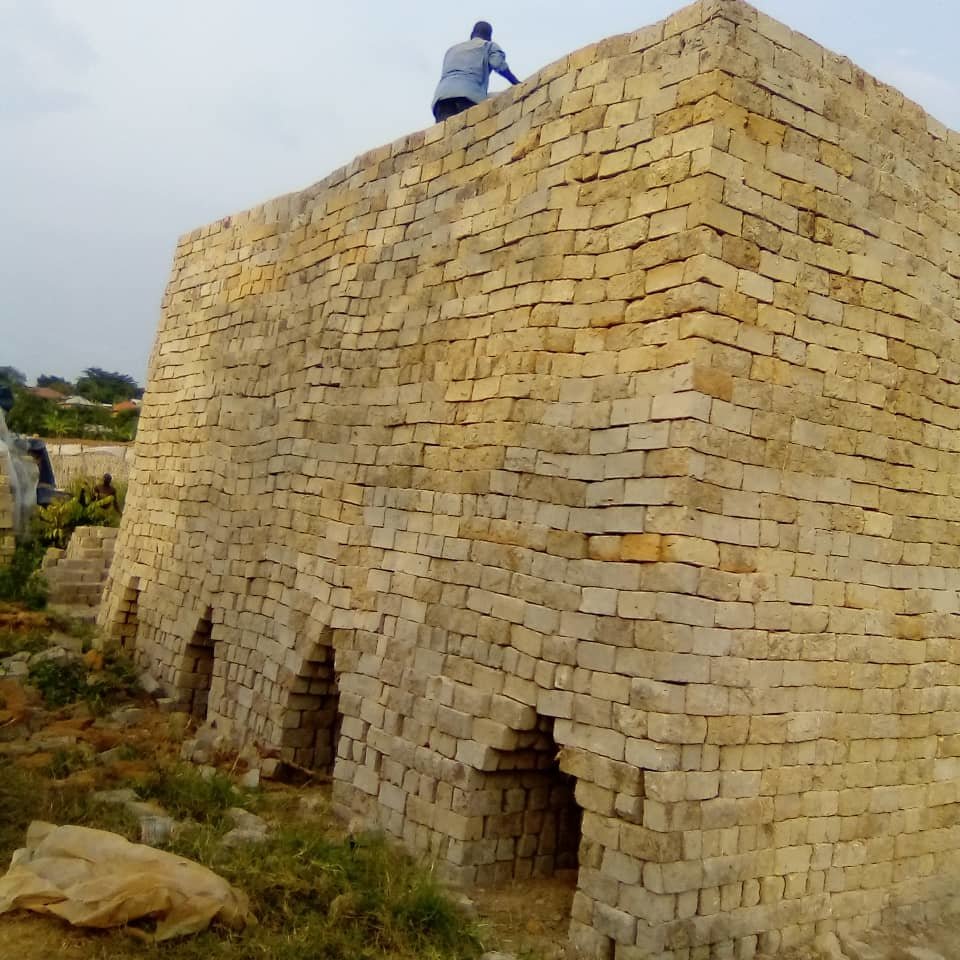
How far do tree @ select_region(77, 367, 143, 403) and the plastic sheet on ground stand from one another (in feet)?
141

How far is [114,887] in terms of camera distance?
4457 mm

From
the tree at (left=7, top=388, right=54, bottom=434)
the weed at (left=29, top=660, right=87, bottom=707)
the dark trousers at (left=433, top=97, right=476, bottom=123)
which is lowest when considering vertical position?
the weed at (left=29, top=660, right=87, bottom=707)

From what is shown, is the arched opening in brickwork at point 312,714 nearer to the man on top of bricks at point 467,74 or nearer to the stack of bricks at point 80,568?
the man on top of bricks at point 467,74

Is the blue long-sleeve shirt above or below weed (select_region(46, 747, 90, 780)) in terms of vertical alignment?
above

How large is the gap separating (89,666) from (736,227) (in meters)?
7.74

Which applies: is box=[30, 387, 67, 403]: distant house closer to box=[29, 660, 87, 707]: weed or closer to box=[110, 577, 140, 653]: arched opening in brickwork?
box=[110, 577, 140, 653]: arched opening in brickwork

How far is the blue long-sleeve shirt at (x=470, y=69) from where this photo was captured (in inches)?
311

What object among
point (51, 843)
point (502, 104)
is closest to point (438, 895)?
point (51, 843)

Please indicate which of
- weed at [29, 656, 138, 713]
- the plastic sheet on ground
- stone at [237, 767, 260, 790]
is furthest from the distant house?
the plastic sheet on ground

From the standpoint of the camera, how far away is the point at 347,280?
766 centimetres

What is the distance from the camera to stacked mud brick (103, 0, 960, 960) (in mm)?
4891

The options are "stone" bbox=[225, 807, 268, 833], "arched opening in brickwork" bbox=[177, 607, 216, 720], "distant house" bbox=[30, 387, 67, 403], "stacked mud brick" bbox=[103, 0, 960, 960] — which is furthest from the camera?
"distant house" bbox=[30, 387, 67, 403]

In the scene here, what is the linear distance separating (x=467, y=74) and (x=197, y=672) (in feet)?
19.7

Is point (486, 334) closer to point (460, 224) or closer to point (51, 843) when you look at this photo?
point (460, 224)
